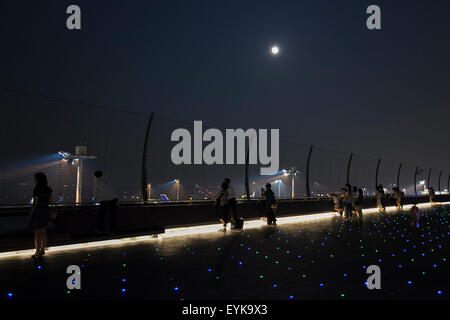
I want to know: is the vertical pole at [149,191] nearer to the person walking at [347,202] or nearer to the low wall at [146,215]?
the low wall at [146,215]

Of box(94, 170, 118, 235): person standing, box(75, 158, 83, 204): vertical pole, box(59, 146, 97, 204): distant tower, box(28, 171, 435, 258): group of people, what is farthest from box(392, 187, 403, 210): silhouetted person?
box(75, 158, 83, 204): vertical pole

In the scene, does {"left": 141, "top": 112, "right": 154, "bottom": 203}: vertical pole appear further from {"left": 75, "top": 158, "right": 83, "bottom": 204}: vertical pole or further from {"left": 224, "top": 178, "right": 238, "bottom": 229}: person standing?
{"left": 224, "top": 178, "right": 238, "bottom": 229}: person standing

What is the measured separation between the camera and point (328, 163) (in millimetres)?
22547

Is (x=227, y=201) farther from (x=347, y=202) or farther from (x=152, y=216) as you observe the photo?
(x=347, y=202)

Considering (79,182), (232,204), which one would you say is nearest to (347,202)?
(232,204)

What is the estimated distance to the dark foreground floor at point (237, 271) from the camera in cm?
446

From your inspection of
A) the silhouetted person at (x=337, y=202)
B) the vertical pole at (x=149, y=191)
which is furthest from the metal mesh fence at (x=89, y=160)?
the silhouetted person at (x=337, y=202)

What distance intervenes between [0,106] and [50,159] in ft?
5.19

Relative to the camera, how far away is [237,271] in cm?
570

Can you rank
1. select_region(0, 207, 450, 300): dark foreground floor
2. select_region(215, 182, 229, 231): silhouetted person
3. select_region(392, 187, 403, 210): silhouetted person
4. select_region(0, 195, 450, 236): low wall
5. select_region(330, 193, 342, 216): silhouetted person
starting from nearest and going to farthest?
select_region(0, 207, 450, 300): dark foreground floor, select_region(0, 195, 450, 236): low wall, select_region(215, 182, 229, 231): silhouetted person, select_region(330, 193, 342, 216): silhouetted person, select_region(392, 187, 403, 210): silhouetted person

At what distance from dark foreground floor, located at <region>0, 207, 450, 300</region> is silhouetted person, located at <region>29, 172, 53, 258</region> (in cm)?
35

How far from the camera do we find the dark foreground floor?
446 centimetres
